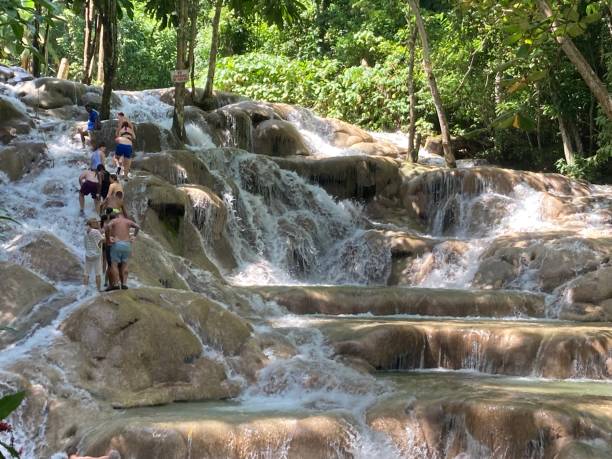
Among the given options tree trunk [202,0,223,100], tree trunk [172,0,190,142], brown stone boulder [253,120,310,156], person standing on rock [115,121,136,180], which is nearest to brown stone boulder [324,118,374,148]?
brown stone boulder [253,120,310,156]

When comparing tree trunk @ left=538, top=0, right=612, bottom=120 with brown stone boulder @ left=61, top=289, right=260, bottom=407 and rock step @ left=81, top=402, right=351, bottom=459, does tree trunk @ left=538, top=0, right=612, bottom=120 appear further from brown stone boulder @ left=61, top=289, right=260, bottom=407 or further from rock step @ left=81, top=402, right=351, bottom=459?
brown stone boulder @ left=61, top=289, right=260, bottom=407

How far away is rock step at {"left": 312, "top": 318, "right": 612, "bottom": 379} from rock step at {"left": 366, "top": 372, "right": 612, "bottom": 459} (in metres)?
1.84

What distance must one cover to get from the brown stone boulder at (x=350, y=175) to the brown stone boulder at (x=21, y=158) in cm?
573

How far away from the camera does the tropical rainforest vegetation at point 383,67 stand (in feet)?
71.6

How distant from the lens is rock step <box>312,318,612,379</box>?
10.6 meters

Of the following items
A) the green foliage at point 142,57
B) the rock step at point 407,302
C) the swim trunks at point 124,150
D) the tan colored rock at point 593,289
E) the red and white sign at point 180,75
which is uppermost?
the green foliage at point 142,57

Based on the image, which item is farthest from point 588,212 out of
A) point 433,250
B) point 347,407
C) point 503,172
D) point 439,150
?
point 347,407

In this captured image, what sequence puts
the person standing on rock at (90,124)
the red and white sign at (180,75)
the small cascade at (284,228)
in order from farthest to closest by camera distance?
the person standing on rock at (90,124) → the small cascade at (284,228) → the red and white sign at (180,75)

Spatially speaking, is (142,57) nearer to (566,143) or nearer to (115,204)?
(566,143)

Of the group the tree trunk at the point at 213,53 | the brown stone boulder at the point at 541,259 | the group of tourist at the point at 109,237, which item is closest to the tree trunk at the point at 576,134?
the brown stone boulder at the point at 541,259

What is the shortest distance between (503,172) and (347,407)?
1238cm

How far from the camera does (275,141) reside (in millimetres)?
22578

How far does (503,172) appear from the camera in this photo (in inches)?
790

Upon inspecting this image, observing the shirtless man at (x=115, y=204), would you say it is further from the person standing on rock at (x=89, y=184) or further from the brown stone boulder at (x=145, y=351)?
the person standing on rock at (x=89, y=184)
